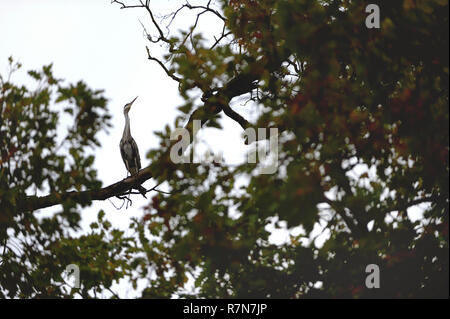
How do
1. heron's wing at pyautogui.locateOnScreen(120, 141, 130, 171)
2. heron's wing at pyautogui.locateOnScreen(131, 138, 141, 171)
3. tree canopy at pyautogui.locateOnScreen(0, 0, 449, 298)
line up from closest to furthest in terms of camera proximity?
1. tree canopy at pyautogui.locateOnScreen(0, 0, 449, 298)
2. heron's wing at pyautogui.locateOnScreen(131, 138, 141, 171)
3. heron's wing at pyautogui.locateOnScreen(120, 141, 130, 171)

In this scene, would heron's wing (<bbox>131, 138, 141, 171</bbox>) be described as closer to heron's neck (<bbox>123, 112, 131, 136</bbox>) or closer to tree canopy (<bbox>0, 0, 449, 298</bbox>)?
heron's neck (<bbox>123, 112, 131, 136</bbox>)

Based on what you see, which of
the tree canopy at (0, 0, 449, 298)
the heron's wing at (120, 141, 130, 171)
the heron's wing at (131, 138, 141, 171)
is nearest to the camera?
the tree canopy at (0, 0, 449, 298)

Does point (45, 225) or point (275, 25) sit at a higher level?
point (275, 25)

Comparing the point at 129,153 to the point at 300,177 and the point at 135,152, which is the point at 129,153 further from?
the point at 300,177

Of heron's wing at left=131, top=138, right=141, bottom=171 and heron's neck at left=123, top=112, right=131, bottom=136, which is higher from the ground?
heron's neck at left=123, top=112, right=131, bottom=136

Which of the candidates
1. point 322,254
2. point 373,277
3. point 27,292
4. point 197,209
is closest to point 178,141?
point 197,209

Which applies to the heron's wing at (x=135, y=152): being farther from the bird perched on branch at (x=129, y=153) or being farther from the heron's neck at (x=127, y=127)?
the heron's neck at (x=127, y=127)

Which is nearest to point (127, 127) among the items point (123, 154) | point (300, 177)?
point (123, 154)

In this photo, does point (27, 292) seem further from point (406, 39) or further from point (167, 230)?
point (406, 39)

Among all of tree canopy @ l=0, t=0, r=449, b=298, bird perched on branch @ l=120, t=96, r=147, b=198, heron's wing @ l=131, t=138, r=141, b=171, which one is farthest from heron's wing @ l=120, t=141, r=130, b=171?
tree canopy @ l=0, t=0, r=449, b=298

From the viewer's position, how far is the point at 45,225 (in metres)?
5.34

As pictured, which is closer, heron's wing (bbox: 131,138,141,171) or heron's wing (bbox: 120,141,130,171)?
heron's wing (bbox: 131,138,141,171)

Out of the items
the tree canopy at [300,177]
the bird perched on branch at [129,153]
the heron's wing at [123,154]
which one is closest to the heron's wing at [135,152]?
the bird perched on branch at [129,153]

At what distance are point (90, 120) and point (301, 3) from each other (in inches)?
85.7
